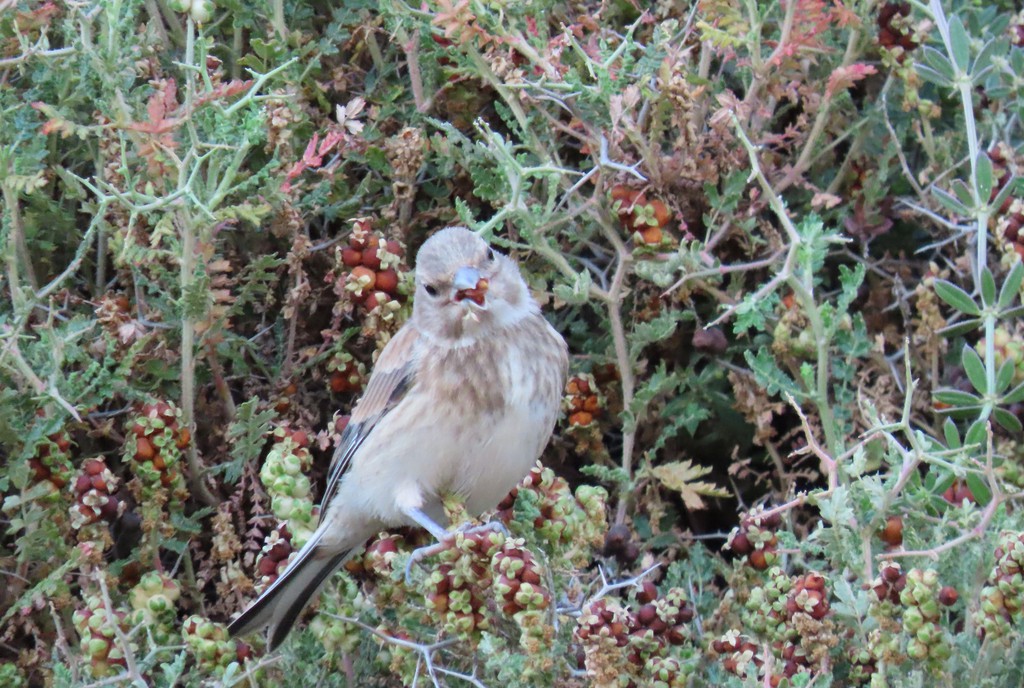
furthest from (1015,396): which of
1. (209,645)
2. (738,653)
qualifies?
(209,645)

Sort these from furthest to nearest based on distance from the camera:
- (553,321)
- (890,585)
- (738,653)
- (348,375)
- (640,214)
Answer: (553,321), (348,375), (640,214), (738,653), (890,585)

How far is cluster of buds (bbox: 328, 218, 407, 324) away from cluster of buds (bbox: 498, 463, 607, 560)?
479 millimetres

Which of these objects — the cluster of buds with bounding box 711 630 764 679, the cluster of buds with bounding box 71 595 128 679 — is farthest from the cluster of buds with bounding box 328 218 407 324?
the cluster of buds with bounding box 711 630 764 679

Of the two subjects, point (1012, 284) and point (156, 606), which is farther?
point (1012, 284)

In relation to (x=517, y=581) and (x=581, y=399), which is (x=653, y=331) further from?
(x=517, y=581)

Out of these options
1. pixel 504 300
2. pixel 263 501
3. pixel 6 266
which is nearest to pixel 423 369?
pixel 504 300

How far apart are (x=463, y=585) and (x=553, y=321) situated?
117 cm

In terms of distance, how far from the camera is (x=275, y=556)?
9.45ft

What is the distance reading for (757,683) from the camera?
92.9 inches

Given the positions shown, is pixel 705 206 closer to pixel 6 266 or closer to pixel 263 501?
pixel 263 501

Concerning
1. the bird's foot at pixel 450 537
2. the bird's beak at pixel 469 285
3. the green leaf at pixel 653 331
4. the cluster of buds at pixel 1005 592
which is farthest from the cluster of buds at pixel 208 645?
the cluster of buds at pixel 1005 592

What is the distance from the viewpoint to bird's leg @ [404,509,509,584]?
245 cm

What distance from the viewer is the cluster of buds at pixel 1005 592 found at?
7.27ft

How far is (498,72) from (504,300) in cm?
48
